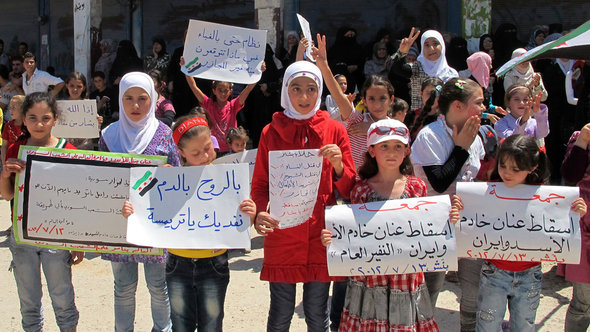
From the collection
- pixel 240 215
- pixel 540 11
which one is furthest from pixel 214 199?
pixel 540 11

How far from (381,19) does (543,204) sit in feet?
31.6

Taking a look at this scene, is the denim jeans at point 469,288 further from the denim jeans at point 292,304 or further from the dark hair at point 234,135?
the dark hair at point 234,135

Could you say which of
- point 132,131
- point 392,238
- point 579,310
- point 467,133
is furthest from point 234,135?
point 579,310

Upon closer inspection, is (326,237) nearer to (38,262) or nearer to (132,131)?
(132,131)

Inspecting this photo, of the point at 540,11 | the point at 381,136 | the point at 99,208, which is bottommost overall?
the point at 99,208

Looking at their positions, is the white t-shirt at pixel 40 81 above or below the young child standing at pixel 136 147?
above

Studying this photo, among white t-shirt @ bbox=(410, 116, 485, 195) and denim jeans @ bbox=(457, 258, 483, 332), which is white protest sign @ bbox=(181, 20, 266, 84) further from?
denim jeans @ bbox=(457, 258, 483, 332)

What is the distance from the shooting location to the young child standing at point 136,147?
336 cm

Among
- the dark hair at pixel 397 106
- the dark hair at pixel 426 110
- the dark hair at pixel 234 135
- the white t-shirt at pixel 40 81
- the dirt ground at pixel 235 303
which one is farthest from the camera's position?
the white t-shirt at pixel 40 81

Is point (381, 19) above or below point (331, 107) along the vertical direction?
above

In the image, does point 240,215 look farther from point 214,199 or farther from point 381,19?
point 381,19

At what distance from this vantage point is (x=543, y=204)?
9.71 ft

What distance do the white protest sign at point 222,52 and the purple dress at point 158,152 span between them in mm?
2353

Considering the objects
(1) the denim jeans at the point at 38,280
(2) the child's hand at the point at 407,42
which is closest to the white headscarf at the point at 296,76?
(1) the denim jeans at the point at 38,280
